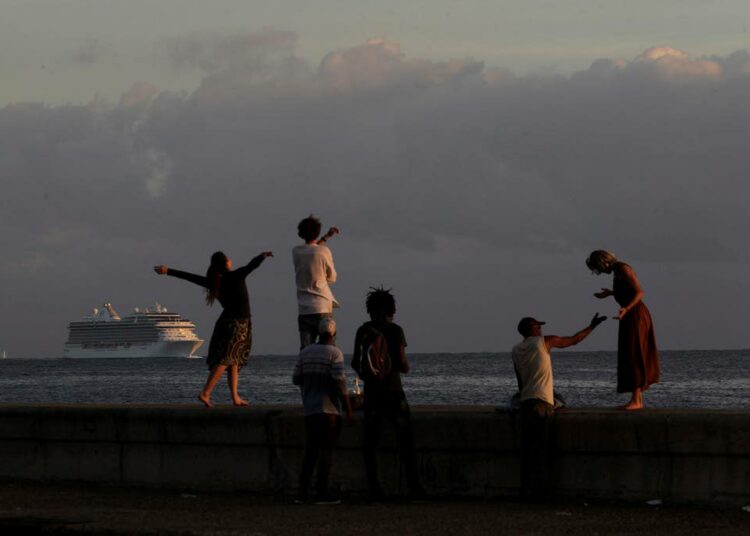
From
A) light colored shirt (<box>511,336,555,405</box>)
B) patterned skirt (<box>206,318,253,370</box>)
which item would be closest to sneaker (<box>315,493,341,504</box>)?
light colored shirt (<box>511,336,555,405</box>)

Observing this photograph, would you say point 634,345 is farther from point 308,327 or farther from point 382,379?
point 308,327

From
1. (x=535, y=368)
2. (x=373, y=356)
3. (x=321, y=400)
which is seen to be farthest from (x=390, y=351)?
(x=535, y=368)

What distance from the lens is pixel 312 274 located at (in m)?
12.4

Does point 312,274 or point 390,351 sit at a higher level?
point 312,274

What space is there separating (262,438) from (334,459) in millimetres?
741

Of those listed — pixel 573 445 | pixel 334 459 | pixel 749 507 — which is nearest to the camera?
pixel 749 507

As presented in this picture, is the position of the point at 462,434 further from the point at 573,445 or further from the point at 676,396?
the point at 676,396

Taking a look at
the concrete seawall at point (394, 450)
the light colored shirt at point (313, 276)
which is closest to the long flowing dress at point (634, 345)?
the concrete seawall at point (394, 450)

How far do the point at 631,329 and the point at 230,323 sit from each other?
3.90 meters

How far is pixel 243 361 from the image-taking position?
44.9ft

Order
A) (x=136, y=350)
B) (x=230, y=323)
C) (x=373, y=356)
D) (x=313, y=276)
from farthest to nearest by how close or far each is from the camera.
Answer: (x=136, y=350) → (x=230, y=323) → (x=313, y=276) → (x=373, y=356)

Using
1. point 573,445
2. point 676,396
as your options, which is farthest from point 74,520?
point 676,396

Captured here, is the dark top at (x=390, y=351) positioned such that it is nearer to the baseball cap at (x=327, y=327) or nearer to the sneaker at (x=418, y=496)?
the baseball cap at (x=327, y=327)

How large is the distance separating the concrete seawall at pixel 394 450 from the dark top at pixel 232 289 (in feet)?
3.06
